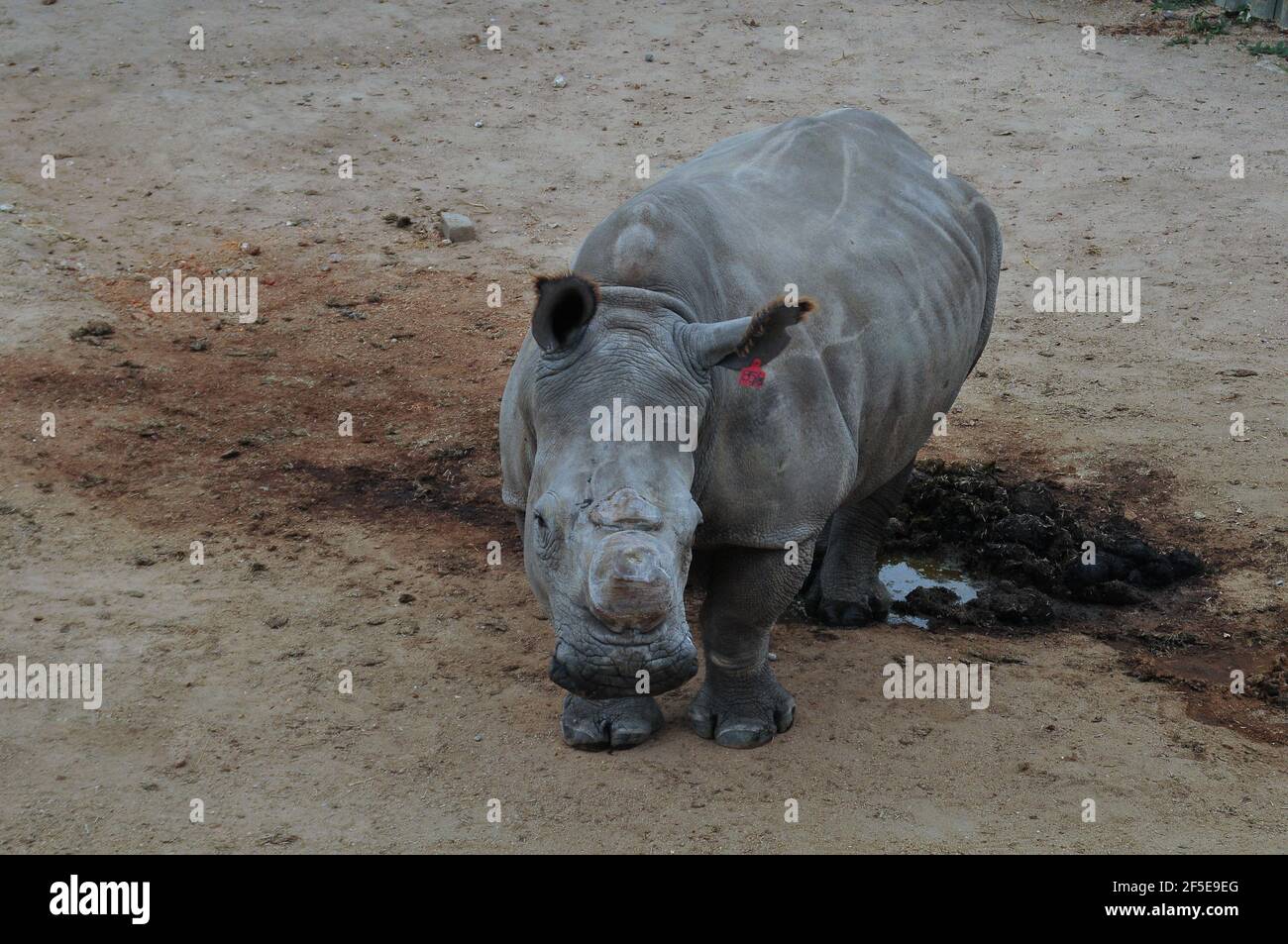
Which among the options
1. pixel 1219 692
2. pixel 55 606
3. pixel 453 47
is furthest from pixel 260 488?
pixel 453 47

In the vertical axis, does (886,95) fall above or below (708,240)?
below

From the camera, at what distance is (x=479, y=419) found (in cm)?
927

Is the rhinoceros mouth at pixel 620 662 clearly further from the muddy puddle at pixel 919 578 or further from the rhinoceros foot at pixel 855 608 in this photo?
the muddy puddle at pixel 919 578

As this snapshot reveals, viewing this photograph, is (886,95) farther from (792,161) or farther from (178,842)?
(178,842)

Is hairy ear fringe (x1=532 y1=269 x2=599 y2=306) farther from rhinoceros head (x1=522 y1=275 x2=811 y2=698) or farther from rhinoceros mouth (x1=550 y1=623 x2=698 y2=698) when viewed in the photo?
rhinoceros mouth (x1=550 y1=623 x2=698 y2=698)

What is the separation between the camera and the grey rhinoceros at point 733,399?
15.4 ft

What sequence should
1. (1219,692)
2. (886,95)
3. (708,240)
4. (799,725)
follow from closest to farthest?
(708,240) → (799,725) → (1219,692) → (886,95)

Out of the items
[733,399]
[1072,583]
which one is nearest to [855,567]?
[1072,583]

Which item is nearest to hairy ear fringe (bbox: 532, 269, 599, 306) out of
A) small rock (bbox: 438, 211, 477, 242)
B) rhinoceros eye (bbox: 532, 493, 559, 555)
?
rhinoceros eye (bbox: 532, 493, 559, 555)

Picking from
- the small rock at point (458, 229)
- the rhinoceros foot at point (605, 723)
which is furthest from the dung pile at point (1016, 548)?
the small rock at point (458, 229)

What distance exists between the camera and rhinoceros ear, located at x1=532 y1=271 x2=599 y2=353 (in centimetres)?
490

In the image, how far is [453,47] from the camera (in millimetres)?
15305

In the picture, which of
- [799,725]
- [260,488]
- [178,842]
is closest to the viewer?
[178,842]

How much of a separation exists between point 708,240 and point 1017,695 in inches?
100
